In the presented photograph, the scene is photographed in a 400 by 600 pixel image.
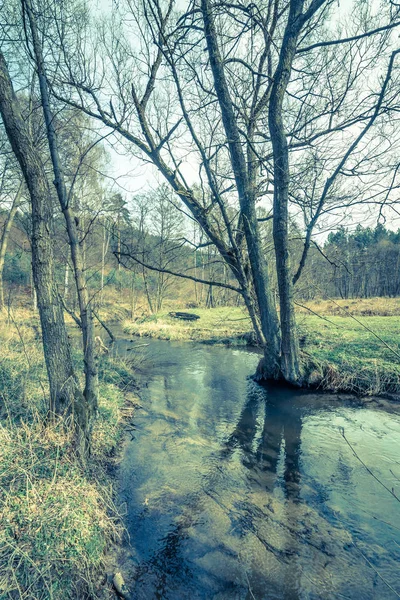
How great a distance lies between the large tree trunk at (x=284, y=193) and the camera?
6066mm

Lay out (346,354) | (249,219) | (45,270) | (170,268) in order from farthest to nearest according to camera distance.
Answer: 1. (170,268)
2. (346,354)
3. (249,219)
4. (45,270)

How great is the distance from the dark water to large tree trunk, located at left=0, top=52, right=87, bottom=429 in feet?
4.60

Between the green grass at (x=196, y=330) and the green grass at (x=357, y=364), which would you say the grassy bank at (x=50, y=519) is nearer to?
the green grass at (x=357, y=364)

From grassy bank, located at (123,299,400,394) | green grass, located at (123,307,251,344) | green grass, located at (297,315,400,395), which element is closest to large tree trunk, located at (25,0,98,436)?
grassy bank, located at (123,299,400,394)

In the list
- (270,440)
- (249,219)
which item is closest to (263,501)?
(270,440)

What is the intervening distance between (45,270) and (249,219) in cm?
481

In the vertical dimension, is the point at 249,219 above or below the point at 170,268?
below

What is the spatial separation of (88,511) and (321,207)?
597 cm

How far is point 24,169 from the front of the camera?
11.7ft

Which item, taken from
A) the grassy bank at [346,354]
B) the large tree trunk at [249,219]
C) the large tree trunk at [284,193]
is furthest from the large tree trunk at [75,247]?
→ the large tree trunk at [284,193]

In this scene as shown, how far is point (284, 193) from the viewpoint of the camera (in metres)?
6.73

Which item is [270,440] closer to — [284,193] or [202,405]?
[202,405]

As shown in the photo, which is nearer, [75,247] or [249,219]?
[75,247]

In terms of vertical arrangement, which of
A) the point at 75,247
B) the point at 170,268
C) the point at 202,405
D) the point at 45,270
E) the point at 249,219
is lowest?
the point at 202,405
